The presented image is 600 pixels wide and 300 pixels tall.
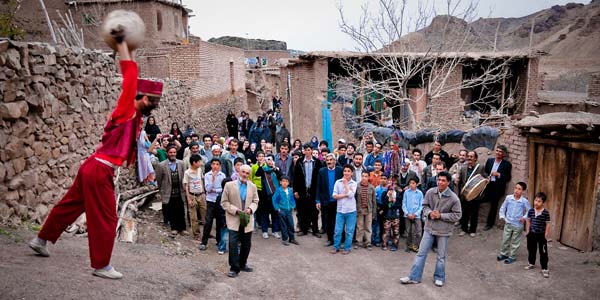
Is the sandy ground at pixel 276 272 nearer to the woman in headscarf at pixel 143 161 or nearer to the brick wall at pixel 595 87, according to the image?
the woman in headscarf at pixel 143 161

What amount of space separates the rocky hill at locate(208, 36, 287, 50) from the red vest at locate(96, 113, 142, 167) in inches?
1844

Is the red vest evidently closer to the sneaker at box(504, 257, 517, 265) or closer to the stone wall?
the stone wall

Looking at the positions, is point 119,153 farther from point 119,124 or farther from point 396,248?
point 396,248

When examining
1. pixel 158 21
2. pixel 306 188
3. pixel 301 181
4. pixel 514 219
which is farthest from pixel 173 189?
pixel 158 21

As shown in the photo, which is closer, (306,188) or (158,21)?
(306,188)

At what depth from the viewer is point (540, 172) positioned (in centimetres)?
748

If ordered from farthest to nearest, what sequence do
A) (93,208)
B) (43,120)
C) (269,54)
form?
(269,54) < (43,120) < (93,208)

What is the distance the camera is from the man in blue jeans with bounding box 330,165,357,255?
7.18m

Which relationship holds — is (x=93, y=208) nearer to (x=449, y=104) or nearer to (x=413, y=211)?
(x=413, y=211)

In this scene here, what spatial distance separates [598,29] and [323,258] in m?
43.4

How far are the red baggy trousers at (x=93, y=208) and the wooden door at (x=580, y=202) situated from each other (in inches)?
268

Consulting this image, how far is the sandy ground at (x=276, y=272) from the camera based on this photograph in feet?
11.9

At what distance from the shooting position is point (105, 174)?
3.48m

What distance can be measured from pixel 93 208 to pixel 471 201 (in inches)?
263
